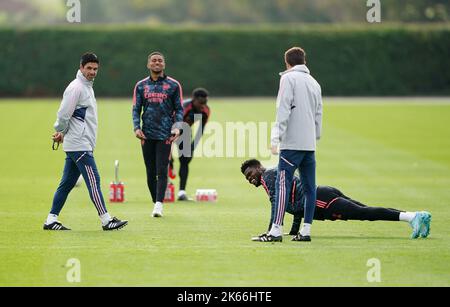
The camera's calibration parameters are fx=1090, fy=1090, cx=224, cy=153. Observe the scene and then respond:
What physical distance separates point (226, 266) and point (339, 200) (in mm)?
2419

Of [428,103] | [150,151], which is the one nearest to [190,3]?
[428,103]

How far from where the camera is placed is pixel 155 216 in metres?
14.8

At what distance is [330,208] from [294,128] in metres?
1.21

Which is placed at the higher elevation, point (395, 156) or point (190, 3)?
point (190, 3)

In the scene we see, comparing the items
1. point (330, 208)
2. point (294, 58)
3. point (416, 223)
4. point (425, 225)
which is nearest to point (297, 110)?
point (294, 58)

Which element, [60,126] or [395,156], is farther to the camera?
[395,156]

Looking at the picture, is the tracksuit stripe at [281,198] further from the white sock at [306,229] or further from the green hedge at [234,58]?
the green hedge at [234,58]

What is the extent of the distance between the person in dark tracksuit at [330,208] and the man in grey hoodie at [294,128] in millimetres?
305

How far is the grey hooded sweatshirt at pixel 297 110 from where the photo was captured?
11781 millimetres

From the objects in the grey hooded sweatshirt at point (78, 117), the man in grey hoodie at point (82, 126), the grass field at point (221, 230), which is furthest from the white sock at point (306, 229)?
the grey hooded sweatshirt at point (78, 117)

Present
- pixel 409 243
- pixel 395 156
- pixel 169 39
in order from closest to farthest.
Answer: pixel 409 243, pixel 395 156, pixel 169 39

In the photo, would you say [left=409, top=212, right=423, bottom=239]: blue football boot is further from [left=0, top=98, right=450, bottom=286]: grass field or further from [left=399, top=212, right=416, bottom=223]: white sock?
[left=0, top=98, right=450, bottom=286]: grass field

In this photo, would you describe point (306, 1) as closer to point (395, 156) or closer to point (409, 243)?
point (395, 156)

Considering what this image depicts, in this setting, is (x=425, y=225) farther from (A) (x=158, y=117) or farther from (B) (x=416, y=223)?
(A) (x=158, y=117)
